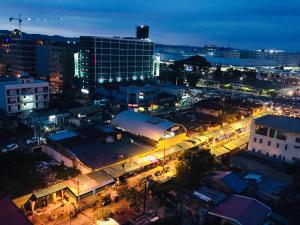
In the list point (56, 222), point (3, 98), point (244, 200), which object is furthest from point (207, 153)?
point (3, 98)

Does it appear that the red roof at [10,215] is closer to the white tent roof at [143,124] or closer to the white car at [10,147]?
the white car at [10,147]

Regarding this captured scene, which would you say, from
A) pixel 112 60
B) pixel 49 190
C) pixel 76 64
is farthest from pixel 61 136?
pixel 112 60

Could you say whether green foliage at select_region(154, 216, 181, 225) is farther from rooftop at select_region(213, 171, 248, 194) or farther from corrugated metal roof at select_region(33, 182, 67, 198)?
corrugated metal roof at select_region(33, 182, 67, 198)

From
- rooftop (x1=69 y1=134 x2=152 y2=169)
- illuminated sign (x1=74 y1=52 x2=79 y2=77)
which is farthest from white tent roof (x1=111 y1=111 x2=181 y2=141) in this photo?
illuminated sign (x1=74 y1=52 x2=79 y2=77)

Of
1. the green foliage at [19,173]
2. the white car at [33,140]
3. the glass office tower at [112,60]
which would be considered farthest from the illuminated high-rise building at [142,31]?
the green foliage at [19,173]

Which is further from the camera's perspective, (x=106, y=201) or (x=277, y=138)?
(x=277, y=138)

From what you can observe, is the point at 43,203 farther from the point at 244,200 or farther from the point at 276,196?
the point at 276,196

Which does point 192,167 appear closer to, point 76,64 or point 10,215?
point 10,215
